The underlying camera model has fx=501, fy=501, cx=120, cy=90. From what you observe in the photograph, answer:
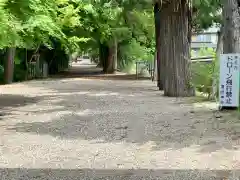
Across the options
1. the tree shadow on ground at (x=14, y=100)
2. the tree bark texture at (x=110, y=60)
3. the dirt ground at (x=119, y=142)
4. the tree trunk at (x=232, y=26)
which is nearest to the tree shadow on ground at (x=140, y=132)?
the dirt ground at (x=119, y=142)

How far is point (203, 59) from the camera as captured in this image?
61.1ft

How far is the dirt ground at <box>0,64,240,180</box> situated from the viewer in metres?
6.82

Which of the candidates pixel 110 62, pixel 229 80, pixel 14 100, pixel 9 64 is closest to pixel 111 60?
pixel 110 62

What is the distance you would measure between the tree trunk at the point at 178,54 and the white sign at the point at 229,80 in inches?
198

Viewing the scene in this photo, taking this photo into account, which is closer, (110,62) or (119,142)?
(119,142)

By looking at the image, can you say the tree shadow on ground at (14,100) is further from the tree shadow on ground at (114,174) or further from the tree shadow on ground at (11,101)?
the tree shadow on ground at (114,174)

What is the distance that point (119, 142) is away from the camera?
903 centimetres

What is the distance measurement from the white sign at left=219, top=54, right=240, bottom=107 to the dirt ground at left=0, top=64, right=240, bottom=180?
46cm

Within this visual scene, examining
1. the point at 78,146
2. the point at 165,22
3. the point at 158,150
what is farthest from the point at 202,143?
the point at 165,22

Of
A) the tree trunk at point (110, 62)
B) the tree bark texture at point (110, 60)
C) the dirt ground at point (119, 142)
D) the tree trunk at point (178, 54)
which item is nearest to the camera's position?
the dirt ground at point (119, 142)

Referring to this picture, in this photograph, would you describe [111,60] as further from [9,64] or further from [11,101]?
[11,101]

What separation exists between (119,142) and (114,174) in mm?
2359

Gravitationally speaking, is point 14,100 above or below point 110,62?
below

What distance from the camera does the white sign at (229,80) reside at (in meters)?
12.1
